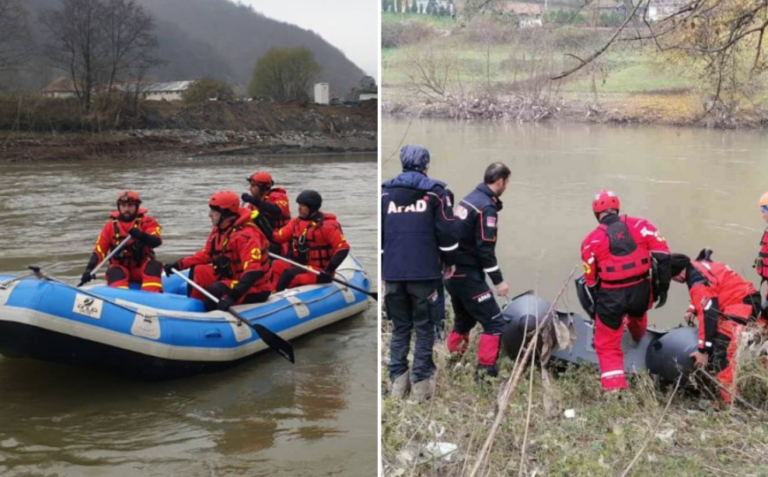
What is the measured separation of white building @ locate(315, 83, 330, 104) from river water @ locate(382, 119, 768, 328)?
42608 millimetres

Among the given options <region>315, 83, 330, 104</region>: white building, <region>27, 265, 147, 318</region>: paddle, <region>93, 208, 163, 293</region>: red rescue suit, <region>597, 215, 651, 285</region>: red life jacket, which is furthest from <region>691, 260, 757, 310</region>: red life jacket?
<region>315, 83, 330, 104</region>: white building

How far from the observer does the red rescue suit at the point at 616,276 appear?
154 inches

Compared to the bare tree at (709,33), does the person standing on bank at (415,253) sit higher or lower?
lower

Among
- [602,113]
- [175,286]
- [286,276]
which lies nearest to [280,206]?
[286,276]

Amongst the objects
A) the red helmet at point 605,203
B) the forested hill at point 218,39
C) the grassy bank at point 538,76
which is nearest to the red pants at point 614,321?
the red helmet at point 605,203

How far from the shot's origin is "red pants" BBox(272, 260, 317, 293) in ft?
22.4

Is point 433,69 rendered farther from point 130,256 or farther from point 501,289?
point 130,256

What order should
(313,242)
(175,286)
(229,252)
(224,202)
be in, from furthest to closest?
(313,242)
(175,286)
(229,252)
(224,202)

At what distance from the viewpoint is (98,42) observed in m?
49.0

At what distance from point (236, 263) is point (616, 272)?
2.75 metres

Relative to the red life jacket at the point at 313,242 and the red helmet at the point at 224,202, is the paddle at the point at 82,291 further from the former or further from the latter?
the red life jacket at the point at 313,242

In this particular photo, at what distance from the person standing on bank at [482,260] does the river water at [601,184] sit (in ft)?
5.91

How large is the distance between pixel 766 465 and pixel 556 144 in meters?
4.33

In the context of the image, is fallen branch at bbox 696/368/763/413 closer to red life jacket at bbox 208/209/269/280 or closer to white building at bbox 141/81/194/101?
red life jacket at bbox 208/209/269/280
